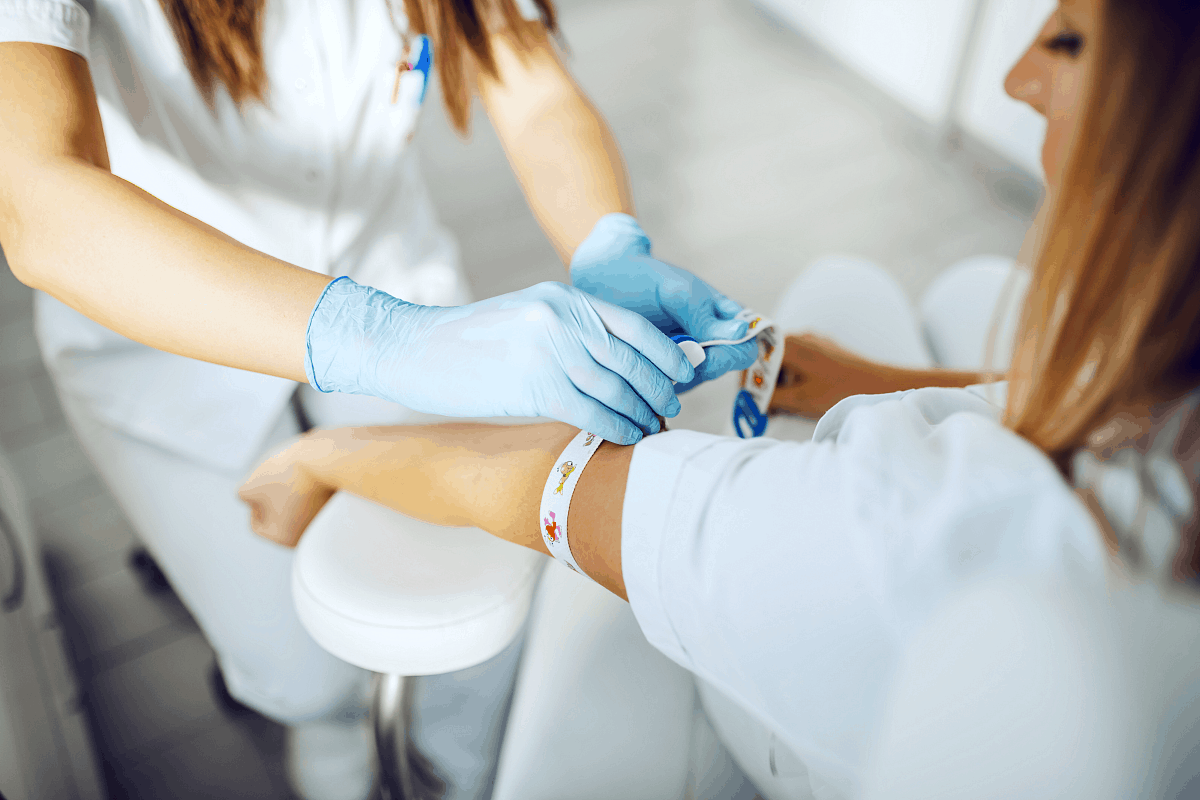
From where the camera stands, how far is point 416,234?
1.17 meters

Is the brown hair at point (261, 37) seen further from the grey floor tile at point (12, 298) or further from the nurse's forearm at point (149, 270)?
the grey floor tile at point (12, 298)

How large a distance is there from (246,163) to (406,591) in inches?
25.3

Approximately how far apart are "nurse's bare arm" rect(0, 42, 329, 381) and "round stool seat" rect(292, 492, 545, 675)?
20cm

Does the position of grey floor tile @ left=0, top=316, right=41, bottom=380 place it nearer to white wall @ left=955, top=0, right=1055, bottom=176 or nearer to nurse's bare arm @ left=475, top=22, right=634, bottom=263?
nurse's bare arm @ left=475, top=22, right=634, bottom=263

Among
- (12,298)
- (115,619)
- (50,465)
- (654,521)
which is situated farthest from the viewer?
(12,298)

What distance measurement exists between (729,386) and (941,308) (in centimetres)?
78

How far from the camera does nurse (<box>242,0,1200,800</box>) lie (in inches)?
15.1

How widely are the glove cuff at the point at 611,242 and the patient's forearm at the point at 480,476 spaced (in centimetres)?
29

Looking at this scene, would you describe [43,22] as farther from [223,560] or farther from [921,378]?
[921,378]

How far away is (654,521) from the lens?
1.79 ft

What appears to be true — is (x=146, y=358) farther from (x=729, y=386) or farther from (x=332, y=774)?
(x=729, y=386)

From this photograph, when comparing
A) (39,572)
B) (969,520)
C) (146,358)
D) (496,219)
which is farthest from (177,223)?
(496,219)

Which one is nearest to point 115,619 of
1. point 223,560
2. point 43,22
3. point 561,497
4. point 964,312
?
point 223,560

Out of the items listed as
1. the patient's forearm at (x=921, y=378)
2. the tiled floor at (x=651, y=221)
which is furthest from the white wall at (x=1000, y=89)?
the patient's forearm at (x=921, y=378)
